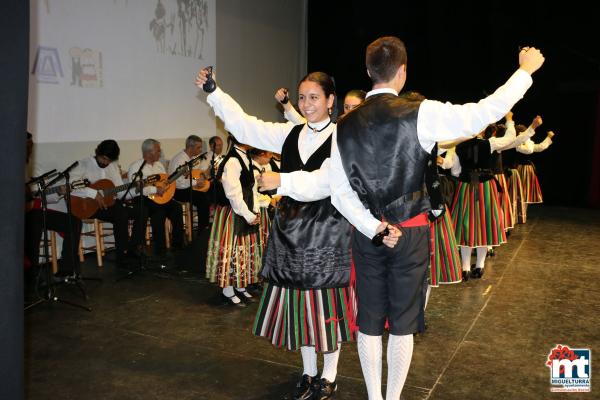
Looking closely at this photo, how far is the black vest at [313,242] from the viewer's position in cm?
240

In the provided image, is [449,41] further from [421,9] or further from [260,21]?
[260,21]

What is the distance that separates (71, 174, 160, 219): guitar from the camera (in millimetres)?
5061

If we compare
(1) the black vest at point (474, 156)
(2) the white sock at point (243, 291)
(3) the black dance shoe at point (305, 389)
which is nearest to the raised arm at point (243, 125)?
(3) the black dance shoe at point (305, 389)

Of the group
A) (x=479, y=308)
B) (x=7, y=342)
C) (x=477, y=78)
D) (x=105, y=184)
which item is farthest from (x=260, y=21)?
(x=7, y=342)

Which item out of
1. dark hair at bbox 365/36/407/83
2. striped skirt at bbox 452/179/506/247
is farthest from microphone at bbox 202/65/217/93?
striped skirt at bbox 452/179/506/247

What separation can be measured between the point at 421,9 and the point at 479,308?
6.71m

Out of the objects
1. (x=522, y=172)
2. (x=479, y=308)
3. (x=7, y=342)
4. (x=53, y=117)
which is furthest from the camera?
(x=522, y=172)

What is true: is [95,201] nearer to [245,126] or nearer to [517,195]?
[245,126]

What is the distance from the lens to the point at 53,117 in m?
5.18

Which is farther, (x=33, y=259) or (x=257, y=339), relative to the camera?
(x=33, y=259)

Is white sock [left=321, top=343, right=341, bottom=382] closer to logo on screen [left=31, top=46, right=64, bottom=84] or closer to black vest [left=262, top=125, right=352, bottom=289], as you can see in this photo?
black vest [left=262, top=125, right=352, bottom=289]

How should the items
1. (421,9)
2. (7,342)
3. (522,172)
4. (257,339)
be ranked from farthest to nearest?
1. (421,9)
2. (522,172)
3. (257,339)
4. (7,342)

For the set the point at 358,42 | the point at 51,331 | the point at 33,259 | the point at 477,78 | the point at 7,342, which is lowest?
the point at 51,331

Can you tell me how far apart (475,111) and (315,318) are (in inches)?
44.8
